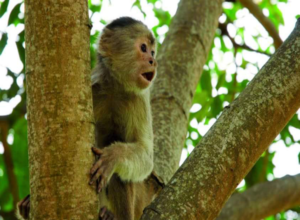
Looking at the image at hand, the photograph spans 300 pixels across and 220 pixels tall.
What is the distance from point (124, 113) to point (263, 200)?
1.61 meters

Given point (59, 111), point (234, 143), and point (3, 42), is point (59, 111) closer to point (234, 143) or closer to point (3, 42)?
point (234, 143)

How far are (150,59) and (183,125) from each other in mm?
771

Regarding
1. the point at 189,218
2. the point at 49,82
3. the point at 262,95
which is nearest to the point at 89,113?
the point at 49,82

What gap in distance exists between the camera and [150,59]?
512 cm

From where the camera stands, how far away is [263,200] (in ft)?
16.3

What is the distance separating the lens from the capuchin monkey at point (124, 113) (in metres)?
4.22

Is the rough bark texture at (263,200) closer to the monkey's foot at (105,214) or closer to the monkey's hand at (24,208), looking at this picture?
the monkey's foot at (105,214)

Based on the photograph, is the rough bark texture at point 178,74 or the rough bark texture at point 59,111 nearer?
the rough bark texture at point 59,111

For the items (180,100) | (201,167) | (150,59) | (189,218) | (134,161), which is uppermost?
(150,59)

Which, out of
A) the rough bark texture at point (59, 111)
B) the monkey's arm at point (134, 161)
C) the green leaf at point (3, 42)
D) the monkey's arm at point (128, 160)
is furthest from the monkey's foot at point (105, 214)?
the green leaf at point (3, 42)

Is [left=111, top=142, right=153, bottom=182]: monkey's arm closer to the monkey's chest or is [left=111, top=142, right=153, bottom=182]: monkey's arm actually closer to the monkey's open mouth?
the monkey's chest

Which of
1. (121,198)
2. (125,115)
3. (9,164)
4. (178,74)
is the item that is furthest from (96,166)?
(9,164)

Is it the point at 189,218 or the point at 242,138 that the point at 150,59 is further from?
the point at 189,218

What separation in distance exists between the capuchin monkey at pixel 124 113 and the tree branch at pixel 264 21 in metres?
1.83
